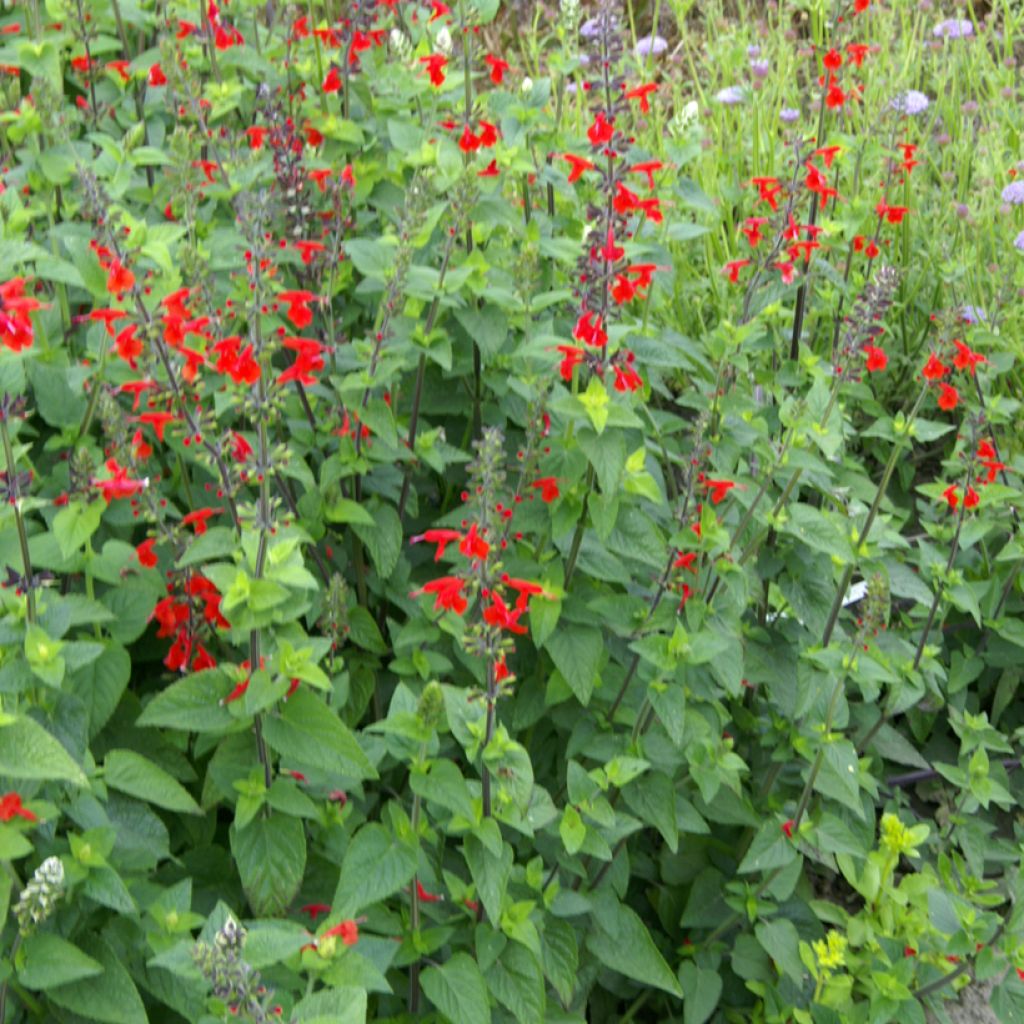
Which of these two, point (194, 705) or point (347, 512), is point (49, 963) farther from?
point (347, 512)

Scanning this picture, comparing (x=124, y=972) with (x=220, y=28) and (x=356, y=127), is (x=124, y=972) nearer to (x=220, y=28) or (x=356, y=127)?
(x=356, y=127)

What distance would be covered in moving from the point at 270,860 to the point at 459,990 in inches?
15.8

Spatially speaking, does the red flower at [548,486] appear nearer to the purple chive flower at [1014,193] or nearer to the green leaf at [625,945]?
the green leaf at [625,945]

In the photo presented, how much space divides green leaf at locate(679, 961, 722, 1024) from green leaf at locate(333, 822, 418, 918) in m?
1.01

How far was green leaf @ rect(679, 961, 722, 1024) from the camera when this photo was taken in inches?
108

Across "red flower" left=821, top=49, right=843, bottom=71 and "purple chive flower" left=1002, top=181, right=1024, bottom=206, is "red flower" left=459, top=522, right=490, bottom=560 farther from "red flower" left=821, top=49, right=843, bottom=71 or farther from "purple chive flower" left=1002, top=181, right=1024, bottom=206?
"purple chive flower" left=1002, top=181, right=1024, bottom=206

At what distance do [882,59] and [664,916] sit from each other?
3.91m

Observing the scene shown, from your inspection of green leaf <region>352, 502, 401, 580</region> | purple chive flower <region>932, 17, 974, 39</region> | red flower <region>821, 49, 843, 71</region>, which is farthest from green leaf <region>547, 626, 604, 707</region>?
purple chive flower <region>932, 17, 974, 39</region>

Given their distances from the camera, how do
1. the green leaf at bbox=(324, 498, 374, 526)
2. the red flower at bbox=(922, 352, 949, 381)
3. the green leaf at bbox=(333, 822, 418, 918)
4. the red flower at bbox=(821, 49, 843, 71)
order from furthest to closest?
1. the red flower at bbox=(821, 49, 843, 71)
2. the red flower at bbox=(922, 352, 949, 381)
3. the green leaf at bbox=(324, 498, 374, 526)
4. the green leaf at bbox=(333, 822, 418, 918)

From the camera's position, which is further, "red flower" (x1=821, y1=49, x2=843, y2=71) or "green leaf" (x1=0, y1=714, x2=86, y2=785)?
"red flower" (x1=821, y1=49, x2=843, y2=71)

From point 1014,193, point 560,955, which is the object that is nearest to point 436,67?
point 560,955

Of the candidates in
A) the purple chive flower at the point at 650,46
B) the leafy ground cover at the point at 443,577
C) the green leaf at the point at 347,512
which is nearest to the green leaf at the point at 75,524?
the leafy ground cover at the point at 443,577

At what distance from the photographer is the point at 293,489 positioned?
281 centimetres

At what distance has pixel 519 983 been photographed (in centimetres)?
224
